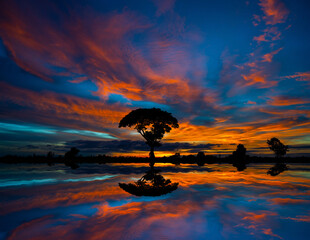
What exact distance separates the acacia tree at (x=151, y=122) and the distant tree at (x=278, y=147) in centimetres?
6154

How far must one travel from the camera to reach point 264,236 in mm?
3100

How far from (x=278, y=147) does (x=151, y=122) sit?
66424 millimetres

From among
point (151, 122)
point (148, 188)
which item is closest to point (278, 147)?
point (151, 122)

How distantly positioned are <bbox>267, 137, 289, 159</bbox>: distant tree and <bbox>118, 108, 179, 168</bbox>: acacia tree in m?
61.5

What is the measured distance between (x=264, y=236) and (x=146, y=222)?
2177mm

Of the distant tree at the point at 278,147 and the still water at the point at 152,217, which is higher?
the distant tree at the point at 278,147

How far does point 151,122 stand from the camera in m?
37.2

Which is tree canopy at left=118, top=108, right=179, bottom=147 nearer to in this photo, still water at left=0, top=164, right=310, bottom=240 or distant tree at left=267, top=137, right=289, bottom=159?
still water at left=0, top=164, right=310, bottom=240

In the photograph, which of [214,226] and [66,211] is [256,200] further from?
[66,211]

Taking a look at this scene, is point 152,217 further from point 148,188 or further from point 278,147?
point 278,147

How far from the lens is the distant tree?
74.8 metres

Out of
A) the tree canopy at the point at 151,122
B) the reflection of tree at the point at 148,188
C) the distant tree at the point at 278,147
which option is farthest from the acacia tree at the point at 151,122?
the distant tree at the point at 278,147

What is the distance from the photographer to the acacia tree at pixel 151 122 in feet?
120

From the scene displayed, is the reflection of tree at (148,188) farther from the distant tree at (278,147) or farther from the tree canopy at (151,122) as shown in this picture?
the distant tree at (278,147)
